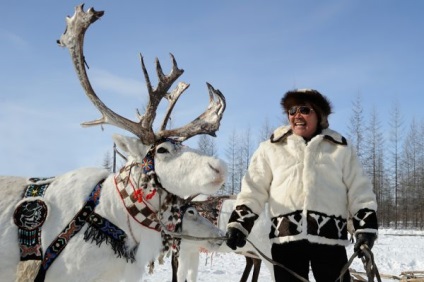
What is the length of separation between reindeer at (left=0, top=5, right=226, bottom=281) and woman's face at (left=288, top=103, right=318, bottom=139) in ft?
2.07

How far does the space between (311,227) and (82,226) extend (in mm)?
1603

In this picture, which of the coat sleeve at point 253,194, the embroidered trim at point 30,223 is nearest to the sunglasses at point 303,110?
the coat sleeve at point 253,194

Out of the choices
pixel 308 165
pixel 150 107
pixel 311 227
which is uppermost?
pixel 150 107

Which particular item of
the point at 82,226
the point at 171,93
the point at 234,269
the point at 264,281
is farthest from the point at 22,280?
the point at 234,269

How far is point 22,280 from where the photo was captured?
2928 millimetres

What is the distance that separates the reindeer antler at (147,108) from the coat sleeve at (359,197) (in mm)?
1070

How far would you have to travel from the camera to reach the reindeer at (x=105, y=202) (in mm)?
2992

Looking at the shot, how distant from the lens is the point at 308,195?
3.07 meters

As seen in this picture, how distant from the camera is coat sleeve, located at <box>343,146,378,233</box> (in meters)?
2.96

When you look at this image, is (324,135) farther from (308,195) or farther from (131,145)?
(131,145)

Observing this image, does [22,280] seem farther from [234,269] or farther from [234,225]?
[234,269]

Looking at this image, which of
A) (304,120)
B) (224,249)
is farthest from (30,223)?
(224,249)

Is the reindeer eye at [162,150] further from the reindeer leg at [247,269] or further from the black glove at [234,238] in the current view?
the reindeer leg at [247,269]

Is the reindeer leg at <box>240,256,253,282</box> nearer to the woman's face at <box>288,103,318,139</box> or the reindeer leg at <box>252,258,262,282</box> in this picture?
the reindeer leg at <box>252,258,262,282</box>
